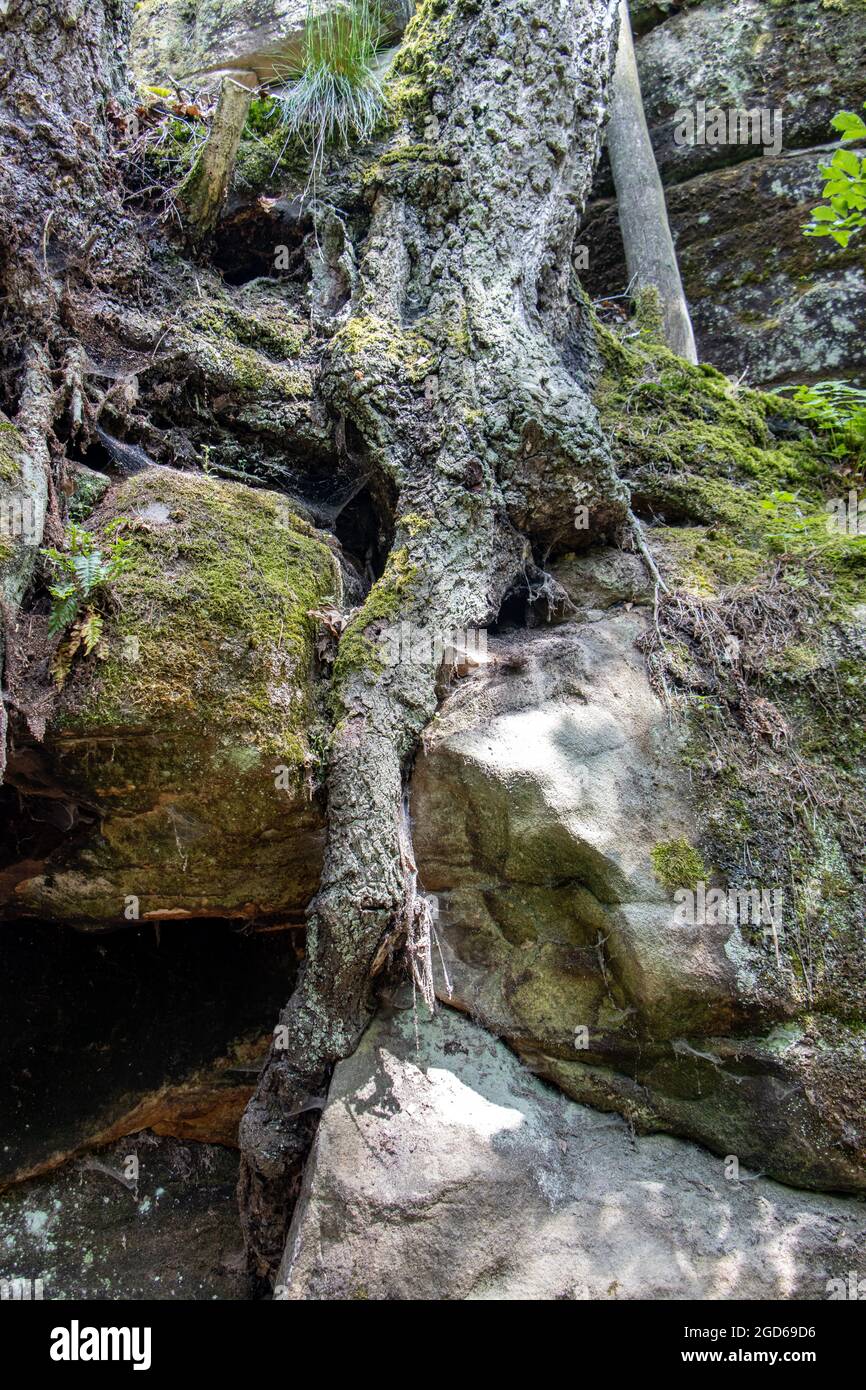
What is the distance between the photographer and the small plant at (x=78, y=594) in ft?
11.4

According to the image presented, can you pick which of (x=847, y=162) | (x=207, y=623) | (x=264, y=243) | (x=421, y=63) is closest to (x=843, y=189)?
(x=847, y=162)

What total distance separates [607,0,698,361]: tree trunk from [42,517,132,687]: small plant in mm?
4182

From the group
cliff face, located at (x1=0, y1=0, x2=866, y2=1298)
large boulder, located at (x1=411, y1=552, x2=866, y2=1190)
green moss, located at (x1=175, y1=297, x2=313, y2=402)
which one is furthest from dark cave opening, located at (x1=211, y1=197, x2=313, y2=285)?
large boulder, located at (x1=411, y1=552, x2=866, y2=1190)

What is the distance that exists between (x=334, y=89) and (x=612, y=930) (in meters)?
5.05

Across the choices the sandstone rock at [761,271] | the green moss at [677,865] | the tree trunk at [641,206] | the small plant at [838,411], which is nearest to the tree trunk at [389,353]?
the green moss at [677,865]

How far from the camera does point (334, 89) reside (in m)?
5.38

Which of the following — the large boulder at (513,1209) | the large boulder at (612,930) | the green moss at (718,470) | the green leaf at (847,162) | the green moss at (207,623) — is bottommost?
the large boulder at (513,1209)

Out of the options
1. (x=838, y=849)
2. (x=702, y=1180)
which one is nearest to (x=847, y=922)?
(x=838, y=849)

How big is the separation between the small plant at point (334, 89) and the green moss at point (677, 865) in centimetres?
434

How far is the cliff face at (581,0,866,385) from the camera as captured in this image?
20.8 ft

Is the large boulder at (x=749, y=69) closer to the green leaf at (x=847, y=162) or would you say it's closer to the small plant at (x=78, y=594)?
the green leaf at (x=847, y=162)

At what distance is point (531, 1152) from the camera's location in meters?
3.30

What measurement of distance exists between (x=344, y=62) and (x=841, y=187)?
10.1ft

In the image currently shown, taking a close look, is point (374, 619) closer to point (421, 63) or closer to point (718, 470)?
point (718, 470)
